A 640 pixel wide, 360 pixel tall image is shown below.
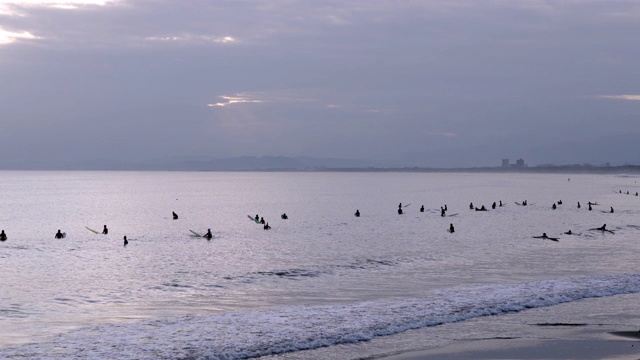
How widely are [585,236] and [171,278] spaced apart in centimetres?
3317

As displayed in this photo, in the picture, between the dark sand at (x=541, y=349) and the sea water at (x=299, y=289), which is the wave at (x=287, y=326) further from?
the dark sand at (x=541, y=349)

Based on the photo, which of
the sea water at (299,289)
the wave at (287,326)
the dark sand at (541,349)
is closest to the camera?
the dark sand at (541,349)

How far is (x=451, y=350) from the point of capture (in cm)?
1716

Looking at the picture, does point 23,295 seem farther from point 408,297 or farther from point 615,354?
point 615,354

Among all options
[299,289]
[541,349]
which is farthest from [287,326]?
Answer: [299,289]

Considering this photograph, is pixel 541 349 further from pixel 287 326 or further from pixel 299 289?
pixel 299 289

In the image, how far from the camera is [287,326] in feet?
66.8

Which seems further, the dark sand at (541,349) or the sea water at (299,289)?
the sea water at (299,289)

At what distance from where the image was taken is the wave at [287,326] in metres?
17.7

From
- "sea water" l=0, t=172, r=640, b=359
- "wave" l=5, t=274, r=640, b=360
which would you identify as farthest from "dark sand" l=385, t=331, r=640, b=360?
"wave" l=5, t=274, r=640, b=360

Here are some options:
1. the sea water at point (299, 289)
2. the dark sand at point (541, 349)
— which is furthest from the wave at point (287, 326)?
the dark sand at point (541, 349)

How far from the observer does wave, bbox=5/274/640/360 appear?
695 inches

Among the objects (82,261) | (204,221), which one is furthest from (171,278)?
(204,221)

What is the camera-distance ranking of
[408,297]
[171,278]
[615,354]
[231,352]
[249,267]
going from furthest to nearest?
[249,267] → [171,278] → [408,297] → [231,352] → [615,354]
